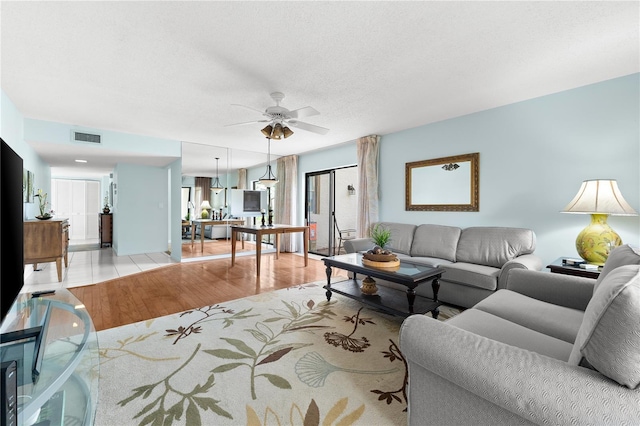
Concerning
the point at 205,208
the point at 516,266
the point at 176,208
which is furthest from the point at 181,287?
the point at 516,266

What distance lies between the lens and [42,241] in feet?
12.2

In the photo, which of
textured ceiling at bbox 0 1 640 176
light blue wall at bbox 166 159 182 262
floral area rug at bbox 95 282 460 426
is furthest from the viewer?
light blue wall at bbox 166 159 182 262

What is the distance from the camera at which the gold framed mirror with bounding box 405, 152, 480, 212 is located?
12.3 feet

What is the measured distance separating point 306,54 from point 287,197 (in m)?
4.55

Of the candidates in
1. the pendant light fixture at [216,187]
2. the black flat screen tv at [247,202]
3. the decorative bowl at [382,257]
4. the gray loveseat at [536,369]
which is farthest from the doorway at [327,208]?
the gray loveseat at [536,369]

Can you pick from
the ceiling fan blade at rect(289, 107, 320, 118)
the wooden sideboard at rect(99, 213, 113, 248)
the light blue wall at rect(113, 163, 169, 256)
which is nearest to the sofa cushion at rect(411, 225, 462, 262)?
the ceiling fan blade at rect(289, 107, 320, 118)

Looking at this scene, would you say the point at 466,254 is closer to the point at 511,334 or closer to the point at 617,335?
the point at 511,334

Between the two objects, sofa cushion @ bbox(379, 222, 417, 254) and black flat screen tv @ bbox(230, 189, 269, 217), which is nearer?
sofa cushion @ bbox(379, 222, 417, 254)

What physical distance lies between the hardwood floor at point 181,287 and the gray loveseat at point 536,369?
103 inches

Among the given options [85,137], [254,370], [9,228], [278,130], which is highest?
[85,137]

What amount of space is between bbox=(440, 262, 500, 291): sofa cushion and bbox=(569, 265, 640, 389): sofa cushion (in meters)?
1.95

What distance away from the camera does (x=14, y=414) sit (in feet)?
2.47

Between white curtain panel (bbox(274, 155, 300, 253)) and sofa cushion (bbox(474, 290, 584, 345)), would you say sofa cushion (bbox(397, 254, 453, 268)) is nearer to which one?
sofa cushion (bbox(474, 290, 584, 345))

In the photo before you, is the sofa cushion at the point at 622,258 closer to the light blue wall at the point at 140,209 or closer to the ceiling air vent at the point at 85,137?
the ceiling air vent at the point at 85,137
